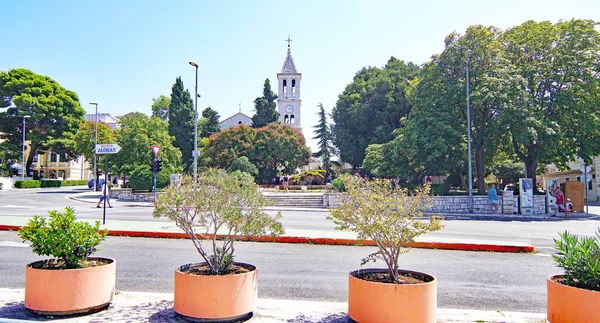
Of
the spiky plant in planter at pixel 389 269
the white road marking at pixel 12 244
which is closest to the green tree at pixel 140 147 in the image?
the white road marking at pixel 12 244

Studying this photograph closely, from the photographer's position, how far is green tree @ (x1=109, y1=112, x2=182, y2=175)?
33.8 m

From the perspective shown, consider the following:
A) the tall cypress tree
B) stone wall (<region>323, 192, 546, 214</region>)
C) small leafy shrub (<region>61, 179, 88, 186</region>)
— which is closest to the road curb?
stone wall (<region>323, 192, 546, 214</region>)

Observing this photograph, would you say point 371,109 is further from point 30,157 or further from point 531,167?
point 30,157

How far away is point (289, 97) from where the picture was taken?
6397 cm

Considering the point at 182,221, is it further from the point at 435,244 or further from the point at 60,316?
the point at 435,244

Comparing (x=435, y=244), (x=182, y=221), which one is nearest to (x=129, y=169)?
(x=435, y=244)

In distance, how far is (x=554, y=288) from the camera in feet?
14.8

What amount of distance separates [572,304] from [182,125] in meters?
52.4

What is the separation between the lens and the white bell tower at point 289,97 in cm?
6353

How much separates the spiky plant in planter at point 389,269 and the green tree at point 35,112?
172 feet

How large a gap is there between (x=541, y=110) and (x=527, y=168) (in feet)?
14.2

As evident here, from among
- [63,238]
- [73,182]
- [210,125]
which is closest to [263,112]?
[210,125]

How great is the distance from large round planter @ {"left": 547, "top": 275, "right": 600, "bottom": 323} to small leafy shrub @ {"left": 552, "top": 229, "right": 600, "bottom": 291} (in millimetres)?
211

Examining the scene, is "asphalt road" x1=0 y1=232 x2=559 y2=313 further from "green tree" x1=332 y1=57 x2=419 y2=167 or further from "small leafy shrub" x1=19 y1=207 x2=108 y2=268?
"green tree" x1=332 y1=57 x2=419 y2=167
